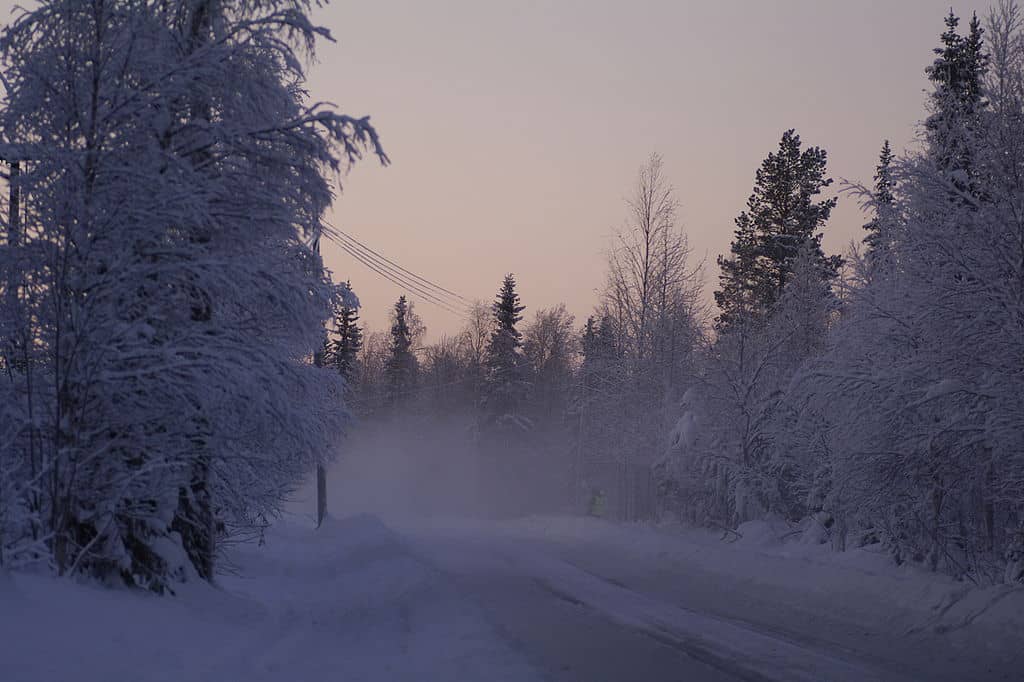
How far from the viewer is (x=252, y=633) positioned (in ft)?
29.6

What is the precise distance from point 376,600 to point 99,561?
5.47 metres

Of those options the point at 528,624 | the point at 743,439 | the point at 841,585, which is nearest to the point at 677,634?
the point at 528,624

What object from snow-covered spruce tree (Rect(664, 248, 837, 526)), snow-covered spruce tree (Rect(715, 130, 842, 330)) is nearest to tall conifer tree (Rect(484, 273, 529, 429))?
snow-covered spruce tree (Rect(715, 130, 842, 330))

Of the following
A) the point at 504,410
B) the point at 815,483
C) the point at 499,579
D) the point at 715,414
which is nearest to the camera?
the point at 499,579

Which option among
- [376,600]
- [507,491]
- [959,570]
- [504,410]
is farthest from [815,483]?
[507,491]

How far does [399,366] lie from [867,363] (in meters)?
58.1

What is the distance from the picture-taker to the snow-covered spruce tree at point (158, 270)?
309 inches

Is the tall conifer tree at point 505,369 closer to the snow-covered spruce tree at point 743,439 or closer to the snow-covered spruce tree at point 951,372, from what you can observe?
the snow-covered spruce tree at point 743,439

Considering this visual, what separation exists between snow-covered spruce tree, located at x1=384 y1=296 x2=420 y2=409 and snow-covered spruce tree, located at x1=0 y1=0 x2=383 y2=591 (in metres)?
57.7

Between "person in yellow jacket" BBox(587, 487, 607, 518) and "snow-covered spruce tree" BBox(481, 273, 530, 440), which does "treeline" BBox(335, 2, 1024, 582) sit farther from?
"snow-covered spruce tree" BBox(481, 273, 530, 440)

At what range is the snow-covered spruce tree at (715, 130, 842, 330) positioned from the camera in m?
37.9

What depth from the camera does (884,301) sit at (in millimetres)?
14523

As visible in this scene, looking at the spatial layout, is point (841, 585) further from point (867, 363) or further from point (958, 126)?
point (958, 126)

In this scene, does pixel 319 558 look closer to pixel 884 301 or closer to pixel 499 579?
pixel 499 579
